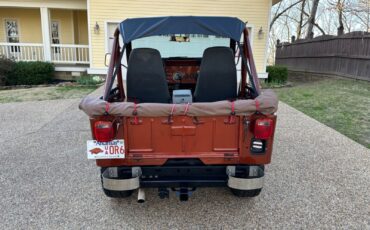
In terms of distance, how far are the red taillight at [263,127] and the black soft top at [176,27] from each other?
114cm

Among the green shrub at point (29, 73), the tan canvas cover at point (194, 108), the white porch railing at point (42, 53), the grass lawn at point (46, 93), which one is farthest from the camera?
the white porch railing at point (42, 53)

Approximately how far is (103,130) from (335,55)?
46.3 ft

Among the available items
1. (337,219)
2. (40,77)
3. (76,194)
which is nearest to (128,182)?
(76,194)

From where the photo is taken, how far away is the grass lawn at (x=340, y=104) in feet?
21.2

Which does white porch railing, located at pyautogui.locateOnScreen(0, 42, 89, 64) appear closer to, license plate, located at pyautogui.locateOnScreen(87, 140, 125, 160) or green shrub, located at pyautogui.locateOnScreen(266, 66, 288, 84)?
green shrub, located at pyautogui.locateOnScreen(266, 66, 288, 84)

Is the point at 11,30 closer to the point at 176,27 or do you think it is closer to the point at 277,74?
the point at 277,74

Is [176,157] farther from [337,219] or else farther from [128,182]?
[337,219]

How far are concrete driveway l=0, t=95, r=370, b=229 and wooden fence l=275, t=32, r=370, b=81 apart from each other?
8.09 metres

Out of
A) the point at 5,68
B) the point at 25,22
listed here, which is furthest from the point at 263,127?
the point at 25,22

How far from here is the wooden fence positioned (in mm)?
11983

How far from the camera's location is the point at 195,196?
11.6 feet

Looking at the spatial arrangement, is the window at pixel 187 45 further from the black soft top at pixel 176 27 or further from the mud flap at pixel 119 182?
the mud flap at pixel 119 182

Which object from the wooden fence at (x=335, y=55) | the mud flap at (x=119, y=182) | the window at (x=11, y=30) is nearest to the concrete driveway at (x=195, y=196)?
the mud flap at (x=119, y=182)

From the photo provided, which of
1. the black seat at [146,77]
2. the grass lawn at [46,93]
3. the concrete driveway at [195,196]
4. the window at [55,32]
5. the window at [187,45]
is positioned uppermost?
the window at [55,32]
